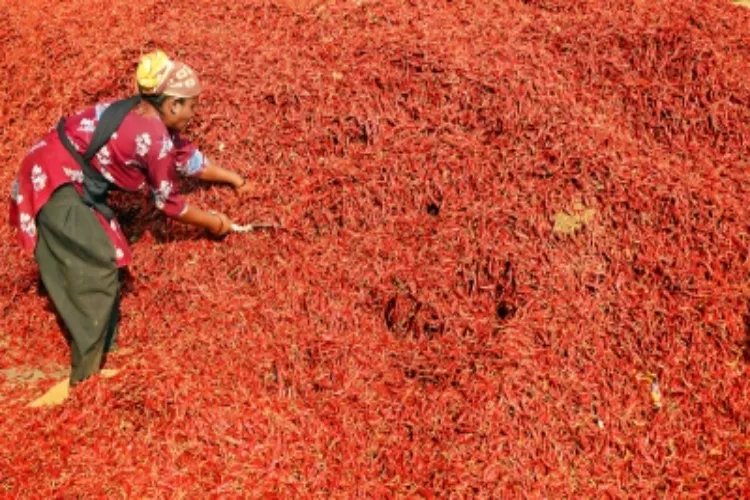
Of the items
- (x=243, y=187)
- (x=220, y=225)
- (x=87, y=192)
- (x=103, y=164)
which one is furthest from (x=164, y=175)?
(x=243, y=187)

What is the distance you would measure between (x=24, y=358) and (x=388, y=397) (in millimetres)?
2486

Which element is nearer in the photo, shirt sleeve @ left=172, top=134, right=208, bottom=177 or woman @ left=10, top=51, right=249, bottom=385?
woman @ left=10, top=51, right=249, bottom=385

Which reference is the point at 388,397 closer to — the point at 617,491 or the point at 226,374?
the point at 226,374

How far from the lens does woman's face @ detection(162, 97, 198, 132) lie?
375 centimetres

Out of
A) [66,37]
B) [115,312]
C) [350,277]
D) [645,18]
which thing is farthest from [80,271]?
[645,18]

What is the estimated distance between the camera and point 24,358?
175 inches

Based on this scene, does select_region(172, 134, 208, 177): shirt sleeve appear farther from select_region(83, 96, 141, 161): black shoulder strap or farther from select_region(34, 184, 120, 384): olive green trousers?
select_region(34, 184, 120, 384): olive green trousers

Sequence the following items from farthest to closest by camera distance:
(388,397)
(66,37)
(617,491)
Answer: (66,37)
(388,397)
(617,491)

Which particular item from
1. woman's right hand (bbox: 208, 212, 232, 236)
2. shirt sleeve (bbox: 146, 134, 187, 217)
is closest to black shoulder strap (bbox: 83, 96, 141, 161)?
shirt sleeve (bbox: 146, 134, 187, 217)

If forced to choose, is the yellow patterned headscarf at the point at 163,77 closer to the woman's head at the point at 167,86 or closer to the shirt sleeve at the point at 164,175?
the woman's head at the point at 167,86

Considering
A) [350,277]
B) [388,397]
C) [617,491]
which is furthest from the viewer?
[350,277]

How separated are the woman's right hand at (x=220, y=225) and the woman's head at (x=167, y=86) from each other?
704 millimetres

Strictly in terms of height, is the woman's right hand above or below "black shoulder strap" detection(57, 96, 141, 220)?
below

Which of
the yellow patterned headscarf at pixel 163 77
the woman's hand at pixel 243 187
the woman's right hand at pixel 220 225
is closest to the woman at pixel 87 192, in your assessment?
the yellow patterned headscarf at pixel 163 77
